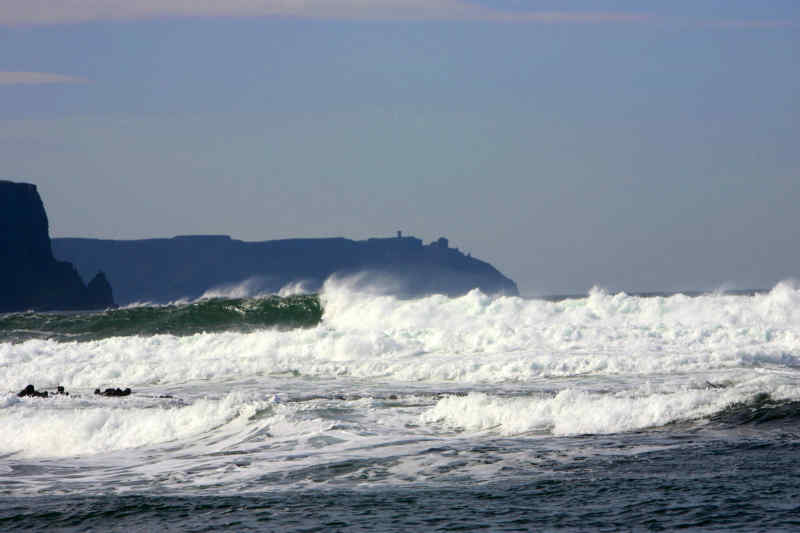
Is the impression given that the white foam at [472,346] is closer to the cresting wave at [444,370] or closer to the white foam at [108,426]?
the cresting wave at [444,370]

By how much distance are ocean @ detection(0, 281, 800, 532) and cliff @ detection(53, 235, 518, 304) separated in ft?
294

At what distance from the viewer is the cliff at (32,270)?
125m

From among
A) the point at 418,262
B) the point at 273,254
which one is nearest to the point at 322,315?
the point at 418,262

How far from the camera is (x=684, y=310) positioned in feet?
117

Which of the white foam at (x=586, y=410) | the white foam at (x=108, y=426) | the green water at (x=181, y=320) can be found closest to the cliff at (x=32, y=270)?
the green water at (x=181, y=320)

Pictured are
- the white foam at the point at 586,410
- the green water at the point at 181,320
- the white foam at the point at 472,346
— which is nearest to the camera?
the white foam at the point at 586,410

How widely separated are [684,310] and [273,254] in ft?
381

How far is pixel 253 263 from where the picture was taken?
15012cm

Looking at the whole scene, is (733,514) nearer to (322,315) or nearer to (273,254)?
(322,315)

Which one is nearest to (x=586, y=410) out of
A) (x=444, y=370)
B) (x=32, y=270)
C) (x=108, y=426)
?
(x=108, y=426)

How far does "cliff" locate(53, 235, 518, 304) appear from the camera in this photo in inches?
5064

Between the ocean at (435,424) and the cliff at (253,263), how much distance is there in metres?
89.6

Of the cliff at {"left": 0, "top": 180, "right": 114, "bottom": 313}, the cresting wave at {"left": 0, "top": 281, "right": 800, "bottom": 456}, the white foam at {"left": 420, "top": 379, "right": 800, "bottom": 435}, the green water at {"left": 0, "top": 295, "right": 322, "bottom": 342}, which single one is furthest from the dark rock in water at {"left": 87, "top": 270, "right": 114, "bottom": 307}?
the white foam at {"left": 420, "top": 379, "right": 800, "bottom": 435}

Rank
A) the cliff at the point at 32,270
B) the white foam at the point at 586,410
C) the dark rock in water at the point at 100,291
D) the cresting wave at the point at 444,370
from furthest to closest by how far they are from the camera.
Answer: the dark rock in water at the point at 100,291 → the cliff at the point at 32,270 → the cresting wave at the point at 444,370 → the white foam at the point at 586,410
